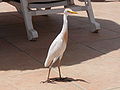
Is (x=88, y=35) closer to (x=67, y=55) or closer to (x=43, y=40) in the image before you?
(x=43, y=40)

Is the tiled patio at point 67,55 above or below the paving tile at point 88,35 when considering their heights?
above

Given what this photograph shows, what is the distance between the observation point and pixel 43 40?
16.2 ft

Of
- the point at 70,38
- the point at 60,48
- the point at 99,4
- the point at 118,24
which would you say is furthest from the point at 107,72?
the point at 99,4

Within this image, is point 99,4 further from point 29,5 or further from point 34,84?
point 34,84

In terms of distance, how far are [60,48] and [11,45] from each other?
1689 millimetres

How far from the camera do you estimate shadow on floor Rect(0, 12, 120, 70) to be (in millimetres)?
3960

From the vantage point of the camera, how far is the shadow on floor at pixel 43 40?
13.0 ft

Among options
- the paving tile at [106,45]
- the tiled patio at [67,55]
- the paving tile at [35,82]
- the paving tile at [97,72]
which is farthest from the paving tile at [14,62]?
the paving tile at [106,45]

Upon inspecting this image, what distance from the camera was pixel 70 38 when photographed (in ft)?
16.6

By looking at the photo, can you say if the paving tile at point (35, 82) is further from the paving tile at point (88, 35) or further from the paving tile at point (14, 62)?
the paving tile at point (88, 35)

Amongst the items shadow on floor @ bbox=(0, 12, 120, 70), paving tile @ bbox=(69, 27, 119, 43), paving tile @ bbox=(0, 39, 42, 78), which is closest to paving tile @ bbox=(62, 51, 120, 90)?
shadow on floor @ bbox=(0, 12, 120, 70)

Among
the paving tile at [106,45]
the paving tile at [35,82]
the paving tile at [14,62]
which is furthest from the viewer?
the paving tile at [106,45]

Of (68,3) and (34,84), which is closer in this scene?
(34,84)

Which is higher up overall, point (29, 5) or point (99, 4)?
point (29, 5)
